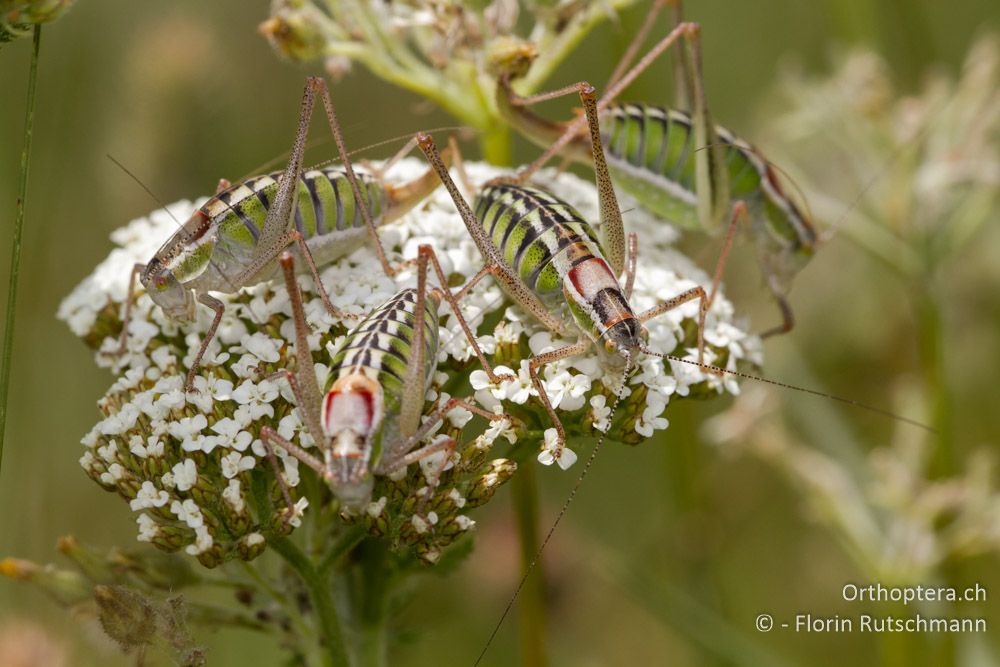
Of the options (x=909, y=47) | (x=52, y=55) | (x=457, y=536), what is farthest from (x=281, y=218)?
(x=52, y=55)

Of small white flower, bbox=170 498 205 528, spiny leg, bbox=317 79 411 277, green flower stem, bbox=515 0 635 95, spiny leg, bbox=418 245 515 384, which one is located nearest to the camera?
small white flower, bbox=170 498 205 528

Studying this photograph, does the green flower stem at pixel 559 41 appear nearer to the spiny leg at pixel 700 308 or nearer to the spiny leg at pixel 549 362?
the spiny leg at pixel 700 308

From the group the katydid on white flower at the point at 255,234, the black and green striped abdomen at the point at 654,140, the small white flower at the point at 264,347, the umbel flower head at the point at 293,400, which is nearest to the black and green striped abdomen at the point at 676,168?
the black and green striped abdomen at the point at 654,140

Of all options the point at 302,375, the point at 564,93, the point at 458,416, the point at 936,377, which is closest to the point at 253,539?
the point at 302,375

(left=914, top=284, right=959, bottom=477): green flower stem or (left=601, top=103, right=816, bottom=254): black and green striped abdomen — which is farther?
(left=914, top=284, right=959, bottom=477): green flower stem

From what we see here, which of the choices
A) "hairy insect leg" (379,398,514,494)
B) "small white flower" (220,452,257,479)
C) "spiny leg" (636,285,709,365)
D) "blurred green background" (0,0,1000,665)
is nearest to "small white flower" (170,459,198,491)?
"small white flower" (220,452,257,479)

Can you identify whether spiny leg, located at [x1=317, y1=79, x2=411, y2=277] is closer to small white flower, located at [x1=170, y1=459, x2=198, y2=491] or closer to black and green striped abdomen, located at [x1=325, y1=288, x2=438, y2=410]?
black and green striped abdomen, located at [x1=325, y1=288, x2=438, y2=410]

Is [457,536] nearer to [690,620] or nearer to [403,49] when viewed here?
[690,620]
